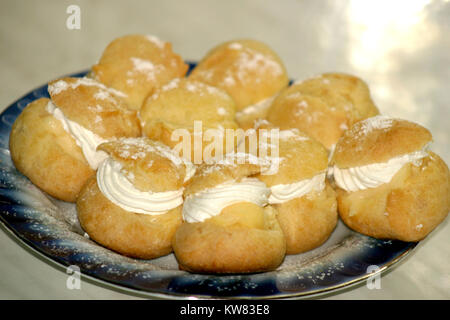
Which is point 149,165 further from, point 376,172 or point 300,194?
point 376,172

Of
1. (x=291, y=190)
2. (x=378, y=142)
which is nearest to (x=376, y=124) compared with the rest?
(x=378, y=142)

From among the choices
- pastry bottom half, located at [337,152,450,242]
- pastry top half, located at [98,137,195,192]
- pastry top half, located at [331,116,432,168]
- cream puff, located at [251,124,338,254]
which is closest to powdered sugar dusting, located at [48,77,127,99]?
pastry top half, located at [98,137,195,192]

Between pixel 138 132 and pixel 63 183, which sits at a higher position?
pixel 138 132

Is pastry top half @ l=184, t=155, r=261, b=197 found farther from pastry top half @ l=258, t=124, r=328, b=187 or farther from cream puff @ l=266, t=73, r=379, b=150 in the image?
cream puff @ l=266, t=73, r=379, b=150

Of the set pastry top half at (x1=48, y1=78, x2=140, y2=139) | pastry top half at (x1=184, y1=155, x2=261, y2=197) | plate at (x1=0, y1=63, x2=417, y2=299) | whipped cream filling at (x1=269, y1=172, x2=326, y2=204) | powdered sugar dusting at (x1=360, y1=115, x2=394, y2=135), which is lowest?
plate at (x1=0, y1=63, x2=417, y2=299)

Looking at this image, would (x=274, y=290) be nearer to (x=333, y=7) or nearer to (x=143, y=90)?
(x=143, y=90)

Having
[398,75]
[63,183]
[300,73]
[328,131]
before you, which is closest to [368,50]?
[398,75]

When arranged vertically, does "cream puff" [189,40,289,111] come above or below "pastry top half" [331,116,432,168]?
above
